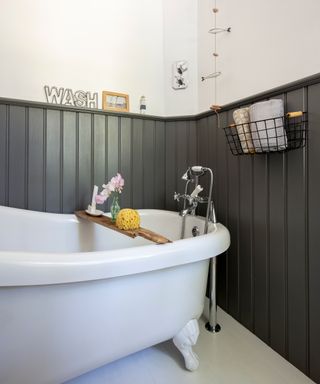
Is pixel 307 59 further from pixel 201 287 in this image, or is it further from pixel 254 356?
pixel 254 356

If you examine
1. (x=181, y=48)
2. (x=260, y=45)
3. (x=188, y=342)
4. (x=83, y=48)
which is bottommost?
(x=188, y=342)

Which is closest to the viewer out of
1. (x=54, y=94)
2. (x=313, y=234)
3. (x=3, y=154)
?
(x=313, y=234)

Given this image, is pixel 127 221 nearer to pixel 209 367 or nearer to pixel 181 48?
pixel 209 367

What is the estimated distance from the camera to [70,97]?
178 cm

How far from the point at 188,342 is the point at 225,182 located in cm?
95

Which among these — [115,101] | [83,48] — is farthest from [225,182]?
[83,48]

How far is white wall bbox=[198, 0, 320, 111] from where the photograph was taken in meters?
1.10

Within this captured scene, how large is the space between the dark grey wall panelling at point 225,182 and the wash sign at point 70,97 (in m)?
0.09

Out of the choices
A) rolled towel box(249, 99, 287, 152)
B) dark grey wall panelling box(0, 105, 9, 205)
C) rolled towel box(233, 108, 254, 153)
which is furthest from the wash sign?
rolled towel box(249, 99, 287, 152)

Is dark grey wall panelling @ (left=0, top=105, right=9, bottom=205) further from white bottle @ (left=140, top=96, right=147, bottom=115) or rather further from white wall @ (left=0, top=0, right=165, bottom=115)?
white bottle @ (left=140, top=96, right=147, bottom=115)

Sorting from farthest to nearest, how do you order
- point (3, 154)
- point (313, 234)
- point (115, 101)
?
point (115, 101), point (3, 154), point (313, 234)

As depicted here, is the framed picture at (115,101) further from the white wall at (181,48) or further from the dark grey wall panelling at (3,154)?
the dark grey wall panelling at (3,154)

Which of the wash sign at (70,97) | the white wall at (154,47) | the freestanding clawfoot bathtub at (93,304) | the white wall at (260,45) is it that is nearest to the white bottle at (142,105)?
the white wall at (154,47)

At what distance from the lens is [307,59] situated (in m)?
1.10
